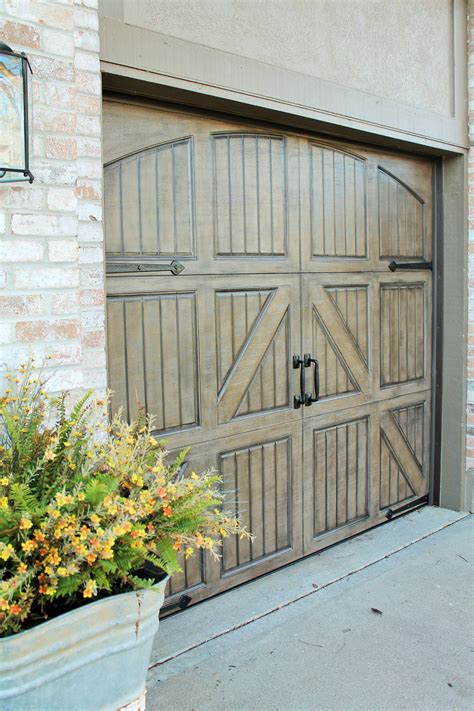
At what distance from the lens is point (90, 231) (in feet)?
8.46

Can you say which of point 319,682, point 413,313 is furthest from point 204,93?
point 319,682

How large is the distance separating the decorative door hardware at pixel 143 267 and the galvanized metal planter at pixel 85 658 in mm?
1443

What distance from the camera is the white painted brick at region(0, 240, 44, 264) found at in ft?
7.17

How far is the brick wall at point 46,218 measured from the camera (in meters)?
2.20

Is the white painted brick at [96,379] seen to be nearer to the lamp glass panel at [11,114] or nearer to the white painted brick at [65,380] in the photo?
the white painted brick at [65,380]

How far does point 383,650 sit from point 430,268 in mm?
2477

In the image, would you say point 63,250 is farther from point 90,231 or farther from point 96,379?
point 96,379

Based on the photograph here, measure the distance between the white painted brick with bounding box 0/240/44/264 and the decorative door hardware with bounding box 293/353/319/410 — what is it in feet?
5.77

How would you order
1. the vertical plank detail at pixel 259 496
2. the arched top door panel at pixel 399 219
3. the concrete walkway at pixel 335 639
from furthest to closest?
the arched top door panel at pixel 399 219, the vertical plank detail at pixel 259 496, the concrete walkway at pixel 335 639

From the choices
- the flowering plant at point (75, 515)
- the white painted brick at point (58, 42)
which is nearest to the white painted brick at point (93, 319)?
the flowering plant at point (75, 515)

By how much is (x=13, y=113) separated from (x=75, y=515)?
1.16 meters

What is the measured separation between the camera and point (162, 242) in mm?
3086

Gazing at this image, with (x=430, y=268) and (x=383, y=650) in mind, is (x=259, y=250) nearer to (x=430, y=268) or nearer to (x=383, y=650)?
(x=430, y=268)

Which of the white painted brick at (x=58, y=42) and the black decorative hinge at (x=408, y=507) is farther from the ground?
the white painted brick at (x=58, y=42)
